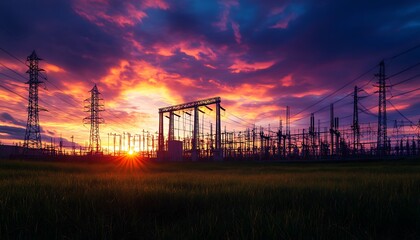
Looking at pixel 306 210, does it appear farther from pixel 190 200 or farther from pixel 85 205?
pixel 85 205

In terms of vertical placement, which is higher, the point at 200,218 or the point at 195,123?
the point at 195,123

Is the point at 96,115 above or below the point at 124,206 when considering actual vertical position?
above

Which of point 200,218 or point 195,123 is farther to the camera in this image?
point 195,123

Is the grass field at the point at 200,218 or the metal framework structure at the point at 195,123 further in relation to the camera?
the metal framework structure at the point at 195,123

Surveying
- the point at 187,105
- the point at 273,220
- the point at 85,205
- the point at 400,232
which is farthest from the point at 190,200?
the point at 187,105

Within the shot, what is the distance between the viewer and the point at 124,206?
3.98m

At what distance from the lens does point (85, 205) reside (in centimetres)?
391

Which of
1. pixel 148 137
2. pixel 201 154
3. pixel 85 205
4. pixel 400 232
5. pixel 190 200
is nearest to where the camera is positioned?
pixel 400 232

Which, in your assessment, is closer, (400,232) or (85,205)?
(400,232)

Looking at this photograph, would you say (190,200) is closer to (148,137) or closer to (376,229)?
(376,229)

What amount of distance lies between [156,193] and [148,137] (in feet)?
262

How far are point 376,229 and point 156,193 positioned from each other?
2.99m

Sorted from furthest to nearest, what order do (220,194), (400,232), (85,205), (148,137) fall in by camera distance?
1. (148,137)
2. (220,194)
3. (85,205)
4. (400,232)

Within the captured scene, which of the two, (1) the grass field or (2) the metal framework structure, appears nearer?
(1) the grass field
